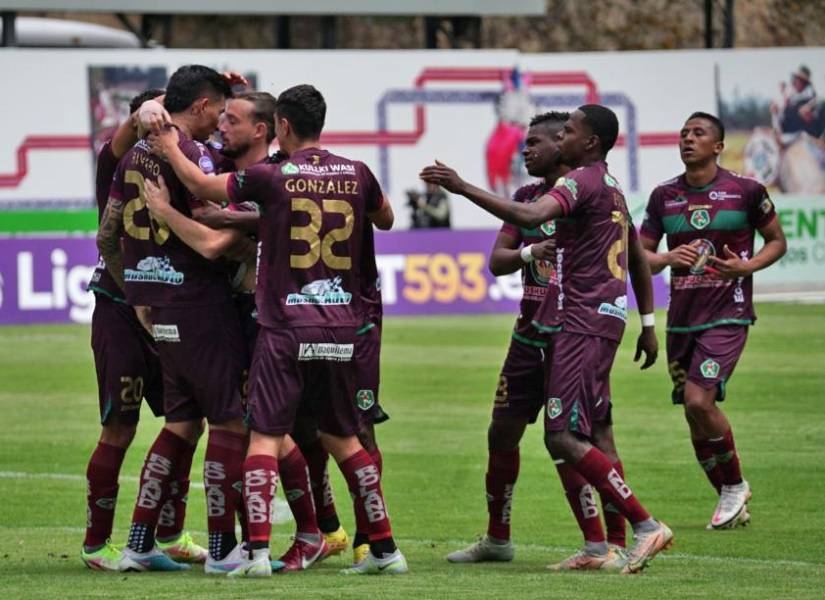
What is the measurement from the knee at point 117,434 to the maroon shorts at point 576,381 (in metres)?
2.13

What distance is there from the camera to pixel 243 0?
114ft

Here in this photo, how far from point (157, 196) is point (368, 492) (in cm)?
172

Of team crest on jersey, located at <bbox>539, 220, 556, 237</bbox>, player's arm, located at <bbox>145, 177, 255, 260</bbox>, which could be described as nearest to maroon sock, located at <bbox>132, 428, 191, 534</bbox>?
player's arm, located at <bbox>145, 177, 255, 260</bbox>

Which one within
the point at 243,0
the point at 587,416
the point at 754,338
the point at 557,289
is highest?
the point at 243,0

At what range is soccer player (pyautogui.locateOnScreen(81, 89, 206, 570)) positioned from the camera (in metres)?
9.54

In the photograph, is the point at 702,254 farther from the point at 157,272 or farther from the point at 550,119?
the point at 157,272

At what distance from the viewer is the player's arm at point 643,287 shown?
991 centimetres

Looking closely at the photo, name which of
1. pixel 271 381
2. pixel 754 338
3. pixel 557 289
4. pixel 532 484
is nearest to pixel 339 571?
pixel 271 381

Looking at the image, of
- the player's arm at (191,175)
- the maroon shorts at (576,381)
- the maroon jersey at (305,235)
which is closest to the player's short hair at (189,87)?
the player's arm at (191,175)

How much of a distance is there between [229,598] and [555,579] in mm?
1651

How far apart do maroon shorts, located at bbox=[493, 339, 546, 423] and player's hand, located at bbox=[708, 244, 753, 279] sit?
7.28ft

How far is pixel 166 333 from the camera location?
9188mm

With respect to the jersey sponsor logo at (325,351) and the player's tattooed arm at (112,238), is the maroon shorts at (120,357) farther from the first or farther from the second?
the jersey sponsor logo at (325,351)

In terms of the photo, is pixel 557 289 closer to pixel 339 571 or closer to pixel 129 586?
pixel 339 571
